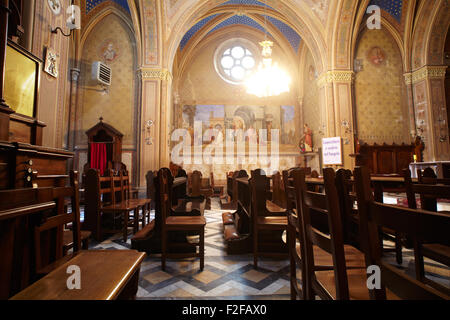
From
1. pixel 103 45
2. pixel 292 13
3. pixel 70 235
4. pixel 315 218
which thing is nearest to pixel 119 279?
pixel 70 235

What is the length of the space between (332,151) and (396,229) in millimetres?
9177

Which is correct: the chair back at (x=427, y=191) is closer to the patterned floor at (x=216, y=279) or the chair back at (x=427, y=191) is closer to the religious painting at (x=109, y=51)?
the patterned floor at (x=216, y=279)

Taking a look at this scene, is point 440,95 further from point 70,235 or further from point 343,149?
point 70,235

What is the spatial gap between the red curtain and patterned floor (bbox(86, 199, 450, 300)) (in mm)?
6369

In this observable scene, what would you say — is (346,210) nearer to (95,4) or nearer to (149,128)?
(149,128)

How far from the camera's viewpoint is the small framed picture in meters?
3.34

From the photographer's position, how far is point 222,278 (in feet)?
7.72

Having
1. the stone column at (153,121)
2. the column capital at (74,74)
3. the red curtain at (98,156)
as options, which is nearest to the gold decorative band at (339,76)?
the stone column at (153,121)

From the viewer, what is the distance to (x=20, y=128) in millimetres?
2436

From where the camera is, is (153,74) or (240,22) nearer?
(153,74)

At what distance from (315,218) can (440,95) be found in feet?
32.8

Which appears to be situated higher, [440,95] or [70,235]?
[440,95]

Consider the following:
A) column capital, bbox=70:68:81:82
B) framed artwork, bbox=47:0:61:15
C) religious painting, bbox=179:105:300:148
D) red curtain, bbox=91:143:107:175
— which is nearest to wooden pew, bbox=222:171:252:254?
framed artwork, bbox=47:0:61:15

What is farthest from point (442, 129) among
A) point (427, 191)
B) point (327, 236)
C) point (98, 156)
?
point (98, 156)
